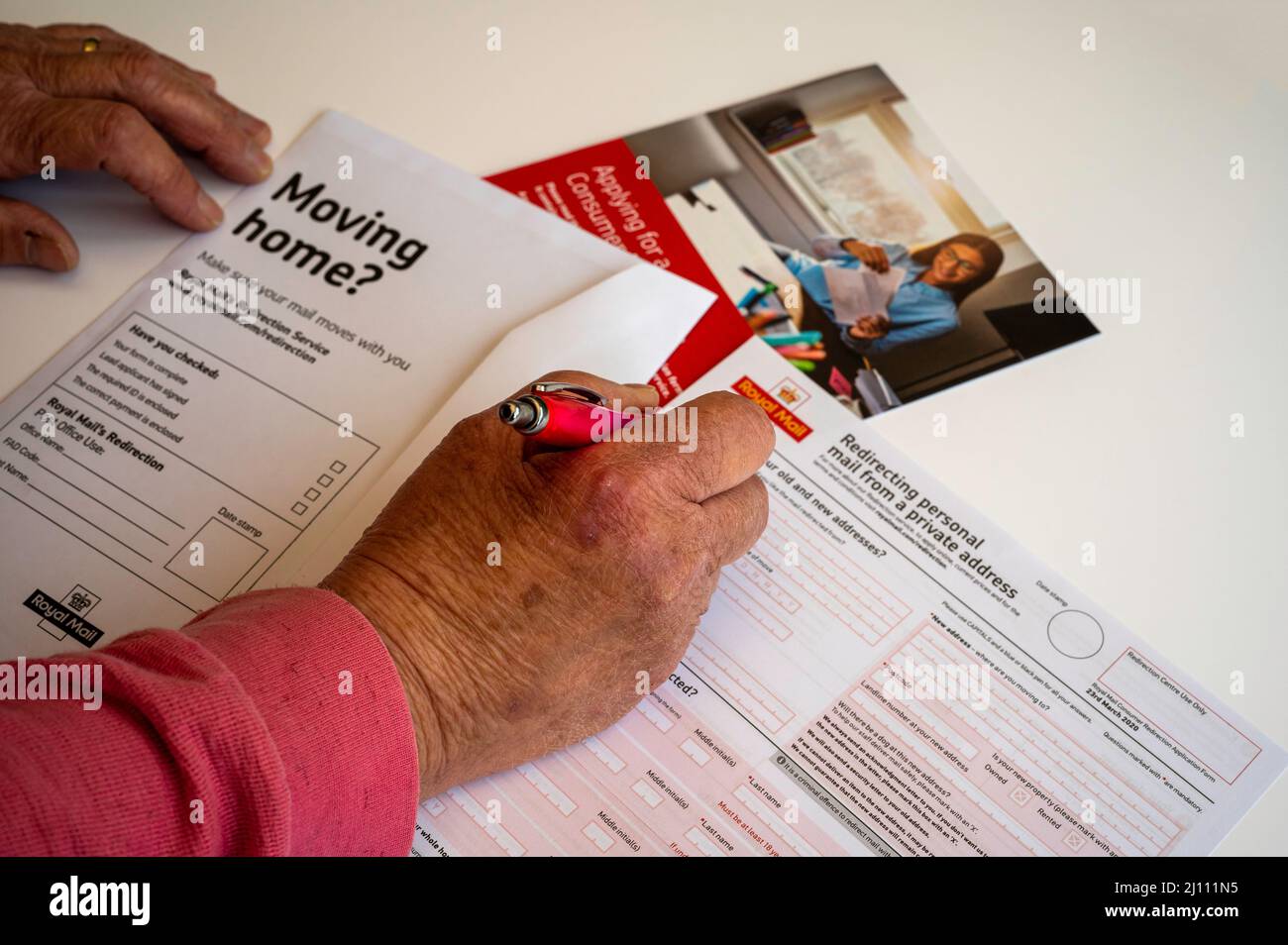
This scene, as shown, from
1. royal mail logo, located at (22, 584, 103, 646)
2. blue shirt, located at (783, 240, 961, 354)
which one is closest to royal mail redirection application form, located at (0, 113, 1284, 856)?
royal mail logo, located at (22, 584, 103, 646)

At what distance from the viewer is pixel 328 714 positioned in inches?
25.4

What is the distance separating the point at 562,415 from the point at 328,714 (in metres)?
0.26

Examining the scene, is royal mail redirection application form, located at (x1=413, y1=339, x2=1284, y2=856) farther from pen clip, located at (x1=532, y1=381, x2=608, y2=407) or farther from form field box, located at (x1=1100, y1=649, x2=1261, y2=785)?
pen clip, located at (x1=532, y1=381, x2=608, y2=407)

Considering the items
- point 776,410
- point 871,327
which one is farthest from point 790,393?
point 871,327

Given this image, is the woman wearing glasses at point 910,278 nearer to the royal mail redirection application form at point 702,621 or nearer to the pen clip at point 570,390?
the royal mail redirection application form at point 702,621

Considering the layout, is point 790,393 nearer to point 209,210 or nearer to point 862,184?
point 862,184

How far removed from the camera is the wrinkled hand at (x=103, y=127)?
104 cm

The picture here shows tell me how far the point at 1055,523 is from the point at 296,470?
2.29 ft

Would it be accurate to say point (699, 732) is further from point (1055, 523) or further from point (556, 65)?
point (556, 65)

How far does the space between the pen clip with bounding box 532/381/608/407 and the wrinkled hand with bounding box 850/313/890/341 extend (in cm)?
35

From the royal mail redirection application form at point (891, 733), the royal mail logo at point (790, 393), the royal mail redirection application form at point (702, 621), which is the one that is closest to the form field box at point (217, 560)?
the royal mail redirection application form at point (702, 621)

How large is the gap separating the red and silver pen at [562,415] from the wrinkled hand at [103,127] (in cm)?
56

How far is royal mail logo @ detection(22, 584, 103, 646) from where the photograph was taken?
0.83m
